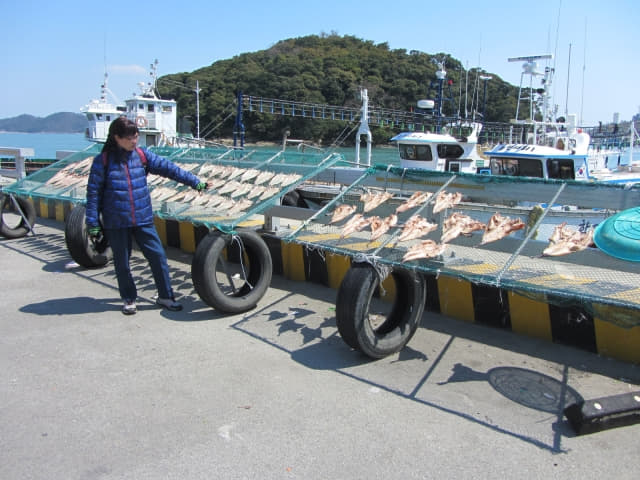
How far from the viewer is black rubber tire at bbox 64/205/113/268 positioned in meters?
7.14

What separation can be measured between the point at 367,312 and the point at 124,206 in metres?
3.04

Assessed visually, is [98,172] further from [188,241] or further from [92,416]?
[188,241]

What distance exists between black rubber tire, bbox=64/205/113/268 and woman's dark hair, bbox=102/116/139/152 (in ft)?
7.16

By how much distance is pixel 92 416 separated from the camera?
3.50m

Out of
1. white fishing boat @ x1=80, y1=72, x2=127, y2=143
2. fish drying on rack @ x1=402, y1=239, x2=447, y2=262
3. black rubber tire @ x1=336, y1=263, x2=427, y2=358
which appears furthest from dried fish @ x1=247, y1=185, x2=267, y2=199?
white fishing boat @ x1=80, y1=72, x2=127, y2=143

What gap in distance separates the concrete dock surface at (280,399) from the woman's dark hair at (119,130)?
1.91m

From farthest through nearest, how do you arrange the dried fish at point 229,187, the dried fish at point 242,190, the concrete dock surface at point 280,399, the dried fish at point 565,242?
the dried fish at point 229,187 < the dried fish at point 242,190 < the dried fish at point 565,242 < the concrete dock surface at point 280,399

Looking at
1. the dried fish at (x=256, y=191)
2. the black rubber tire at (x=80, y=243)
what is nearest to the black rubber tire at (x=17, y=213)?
the black rubber tire at (x=80, y=243)

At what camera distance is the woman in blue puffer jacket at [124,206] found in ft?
17.7

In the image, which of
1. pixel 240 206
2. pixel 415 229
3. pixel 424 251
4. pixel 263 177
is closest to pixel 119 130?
pixel 240 206

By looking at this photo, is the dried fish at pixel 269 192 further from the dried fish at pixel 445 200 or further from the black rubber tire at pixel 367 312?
the black rubber tire at pixel 367 312

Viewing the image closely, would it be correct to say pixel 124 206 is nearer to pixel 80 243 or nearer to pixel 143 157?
pixel 143 157

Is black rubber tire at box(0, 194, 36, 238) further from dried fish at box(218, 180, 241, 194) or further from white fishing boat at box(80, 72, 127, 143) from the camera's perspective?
white fishing boat at box(80, 72, 127, 143)

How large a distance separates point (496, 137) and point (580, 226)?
108 feet
